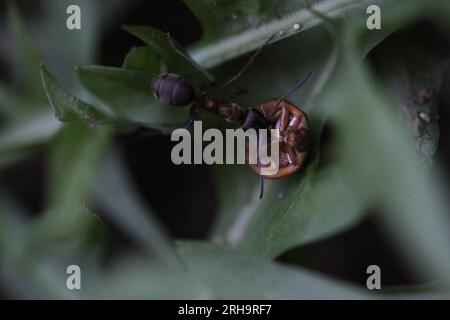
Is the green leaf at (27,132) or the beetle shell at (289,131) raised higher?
the green leaf at (27,132)

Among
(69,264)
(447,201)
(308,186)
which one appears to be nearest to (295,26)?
(308,186)

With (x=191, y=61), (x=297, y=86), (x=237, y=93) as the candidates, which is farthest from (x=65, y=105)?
(x=297, y=86)

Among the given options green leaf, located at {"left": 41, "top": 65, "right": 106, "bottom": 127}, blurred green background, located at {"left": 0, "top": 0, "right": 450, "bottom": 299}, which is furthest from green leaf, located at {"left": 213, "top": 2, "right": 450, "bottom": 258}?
green leaf, located at {"left": 41, "top": 65, "right": 106, "bottom": 127}

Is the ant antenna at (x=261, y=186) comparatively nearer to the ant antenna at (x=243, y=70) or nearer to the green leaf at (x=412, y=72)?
the ant antenna at (x=243, y=70)

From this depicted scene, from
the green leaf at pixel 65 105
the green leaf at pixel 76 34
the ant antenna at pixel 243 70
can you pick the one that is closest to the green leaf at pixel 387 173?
the ant antenna at pixel 243 70

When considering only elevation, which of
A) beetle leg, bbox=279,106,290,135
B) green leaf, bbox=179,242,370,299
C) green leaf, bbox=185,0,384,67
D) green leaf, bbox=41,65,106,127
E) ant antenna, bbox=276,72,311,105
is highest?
green leaf, bbox=185,0,384,67

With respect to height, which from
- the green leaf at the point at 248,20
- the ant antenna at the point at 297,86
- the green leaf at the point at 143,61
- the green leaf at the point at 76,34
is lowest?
the ant antenna at the point at 297,86

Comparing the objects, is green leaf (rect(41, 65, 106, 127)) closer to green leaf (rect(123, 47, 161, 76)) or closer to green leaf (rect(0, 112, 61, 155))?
green leaf (rect(123, 47, 161, 76))
